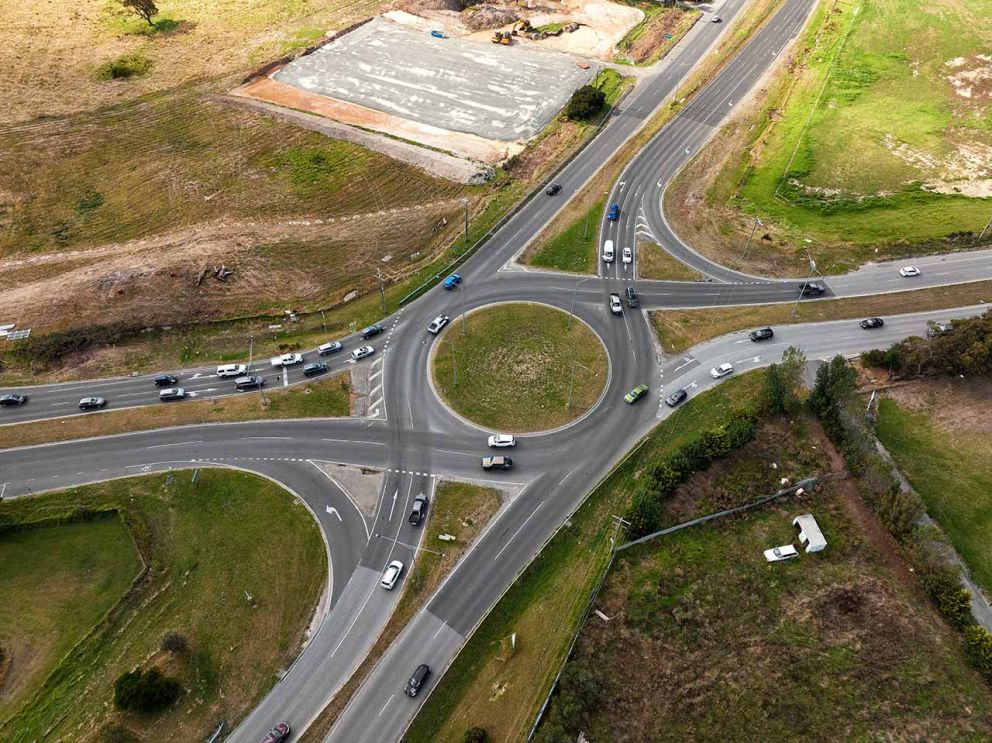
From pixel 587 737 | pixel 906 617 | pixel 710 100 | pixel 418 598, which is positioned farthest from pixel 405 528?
pixel 710 100

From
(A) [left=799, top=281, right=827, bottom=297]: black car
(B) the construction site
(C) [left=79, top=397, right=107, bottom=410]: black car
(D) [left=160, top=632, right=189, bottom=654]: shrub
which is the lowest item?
(D) [left=160, top=632, right=189, bottom=654]: shrub

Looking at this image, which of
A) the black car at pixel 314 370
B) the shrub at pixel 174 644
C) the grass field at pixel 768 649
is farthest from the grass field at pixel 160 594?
the grass field at pixel 768 649

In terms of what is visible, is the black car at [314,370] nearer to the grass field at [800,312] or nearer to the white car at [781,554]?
the grass field at [800,312]

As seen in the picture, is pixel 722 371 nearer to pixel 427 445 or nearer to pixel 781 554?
pixel 781 554

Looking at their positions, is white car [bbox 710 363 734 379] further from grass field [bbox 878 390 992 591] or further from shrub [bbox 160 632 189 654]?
shrub [bbox 160 632 189 654]

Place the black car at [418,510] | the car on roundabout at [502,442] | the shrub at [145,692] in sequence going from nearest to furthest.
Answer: the shrub at [145,692]
the black car at [418,510]
the car on roundabout at [502,442]

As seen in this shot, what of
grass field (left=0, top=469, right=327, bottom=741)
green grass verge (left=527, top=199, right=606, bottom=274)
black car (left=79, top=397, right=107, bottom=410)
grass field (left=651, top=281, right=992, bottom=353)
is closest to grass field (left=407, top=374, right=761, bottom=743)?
grass field (left=0, top=469, right=327, bottom=741)
